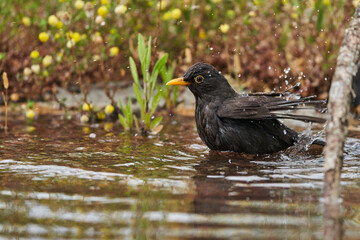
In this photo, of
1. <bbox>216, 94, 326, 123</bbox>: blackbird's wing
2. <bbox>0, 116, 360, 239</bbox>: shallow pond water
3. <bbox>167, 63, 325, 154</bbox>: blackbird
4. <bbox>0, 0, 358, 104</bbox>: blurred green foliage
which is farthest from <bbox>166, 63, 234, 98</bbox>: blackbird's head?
<bbox>0, 0, 358, 104</bbox>: blurred green foliage

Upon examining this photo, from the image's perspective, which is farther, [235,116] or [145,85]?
[145,85]

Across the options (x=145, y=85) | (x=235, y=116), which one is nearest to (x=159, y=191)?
(x=235, y=116)

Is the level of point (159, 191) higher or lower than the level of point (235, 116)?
lower

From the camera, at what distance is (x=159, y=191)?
3580 mm

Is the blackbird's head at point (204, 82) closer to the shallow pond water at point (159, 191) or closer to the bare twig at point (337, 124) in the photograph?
the shallow pond water at point (159, 191)

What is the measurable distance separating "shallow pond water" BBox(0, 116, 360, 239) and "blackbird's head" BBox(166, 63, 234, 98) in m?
0.53

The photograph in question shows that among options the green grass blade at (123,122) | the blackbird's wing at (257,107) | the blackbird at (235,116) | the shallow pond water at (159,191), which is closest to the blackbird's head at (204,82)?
the blackbird at (235,116)

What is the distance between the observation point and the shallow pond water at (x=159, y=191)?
2834mm

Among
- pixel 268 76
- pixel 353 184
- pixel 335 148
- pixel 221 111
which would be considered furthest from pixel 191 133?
pixel 335 148

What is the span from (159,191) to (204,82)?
73.2 inches

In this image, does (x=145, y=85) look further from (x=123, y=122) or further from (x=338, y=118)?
(x=338, y=118)

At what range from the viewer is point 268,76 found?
7605 millimetres

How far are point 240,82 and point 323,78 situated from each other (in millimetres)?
1070

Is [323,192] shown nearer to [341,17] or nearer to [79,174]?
[79,174]
